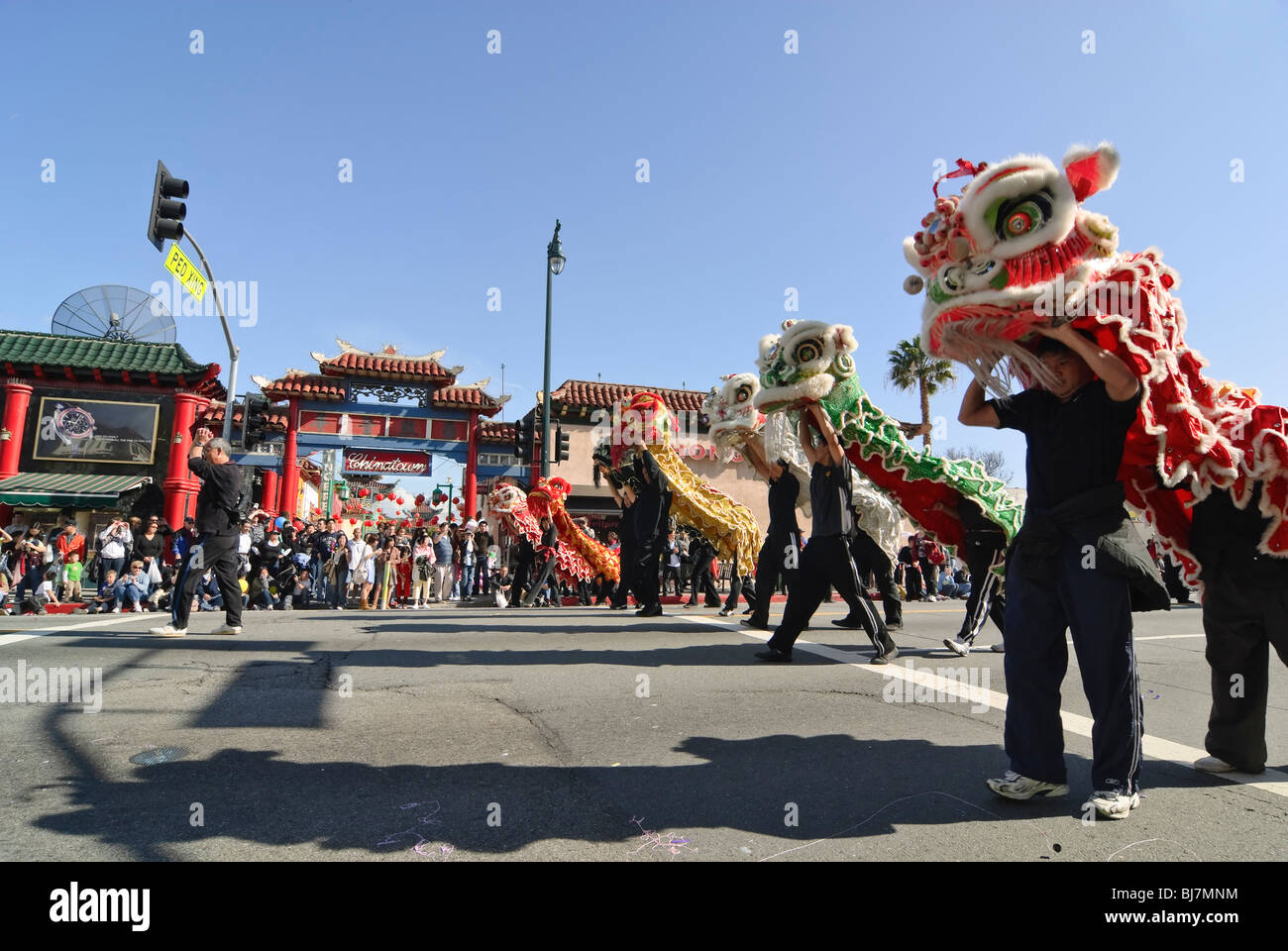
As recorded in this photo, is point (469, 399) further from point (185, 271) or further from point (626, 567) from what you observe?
point (626, 567)

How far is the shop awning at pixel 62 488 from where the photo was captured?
66.2ft

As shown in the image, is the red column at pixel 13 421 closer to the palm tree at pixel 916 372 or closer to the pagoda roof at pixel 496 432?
the pagoda roof at pixel 496 432

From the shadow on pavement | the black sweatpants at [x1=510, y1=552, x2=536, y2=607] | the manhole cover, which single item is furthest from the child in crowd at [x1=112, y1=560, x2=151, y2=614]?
the shadow on pavement

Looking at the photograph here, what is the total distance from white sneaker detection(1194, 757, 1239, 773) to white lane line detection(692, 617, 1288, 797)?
20 mm

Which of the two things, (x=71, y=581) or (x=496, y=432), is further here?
(x=496, y=432)

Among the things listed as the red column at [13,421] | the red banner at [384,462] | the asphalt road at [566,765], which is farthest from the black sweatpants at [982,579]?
the red column at [13,421]

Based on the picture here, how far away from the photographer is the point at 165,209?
10695 millimetres

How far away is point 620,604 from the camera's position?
11367mm

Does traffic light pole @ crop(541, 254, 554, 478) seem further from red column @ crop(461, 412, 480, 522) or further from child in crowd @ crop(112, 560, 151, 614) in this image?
red column @ crop(461, 412, 480, 522)

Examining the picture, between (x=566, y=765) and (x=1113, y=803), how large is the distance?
6.75 ft

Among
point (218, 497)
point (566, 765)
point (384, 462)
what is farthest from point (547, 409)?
point (566, 765)

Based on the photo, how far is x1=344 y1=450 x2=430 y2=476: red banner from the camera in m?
25.6

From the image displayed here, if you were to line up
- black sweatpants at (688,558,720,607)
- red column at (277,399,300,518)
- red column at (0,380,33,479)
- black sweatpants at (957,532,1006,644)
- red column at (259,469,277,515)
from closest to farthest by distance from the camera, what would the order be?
black sweatpants at (957,532,1006,644) < black sweatpants at (688,558,720,607) < red column at (0,380,33,479) < red column at (277,399,300,518) < red column at (259,469,277,515)
